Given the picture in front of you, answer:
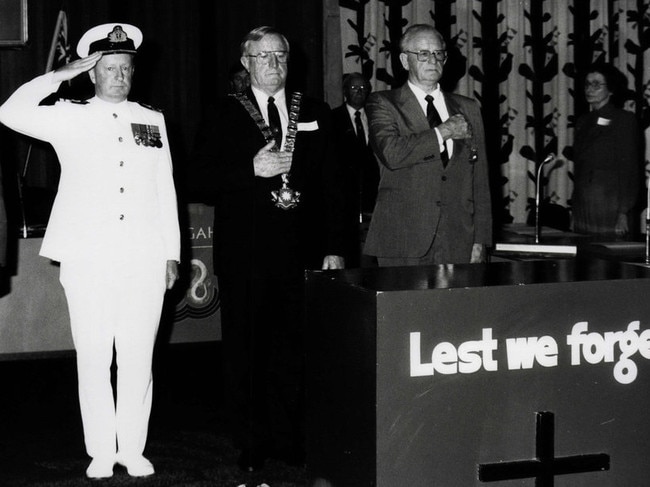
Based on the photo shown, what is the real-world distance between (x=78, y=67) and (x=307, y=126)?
783mm

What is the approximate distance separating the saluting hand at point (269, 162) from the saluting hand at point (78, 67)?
0.60 m

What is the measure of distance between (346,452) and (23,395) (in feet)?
9.28

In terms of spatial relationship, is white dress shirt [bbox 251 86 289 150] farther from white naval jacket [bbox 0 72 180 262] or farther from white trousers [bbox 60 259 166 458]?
white trousers [bbox 60 259 166 458]

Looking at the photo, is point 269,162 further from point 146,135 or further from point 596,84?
point 596,84

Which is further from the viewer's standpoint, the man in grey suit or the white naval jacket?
the man in grey suit

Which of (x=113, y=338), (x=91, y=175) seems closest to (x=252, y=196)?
(x=91, y=175)

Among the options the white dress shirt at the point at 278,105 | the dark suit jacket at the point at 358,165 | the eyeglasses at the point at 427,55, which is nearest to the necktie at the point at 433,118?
the eyeglasses at the point at 427,55

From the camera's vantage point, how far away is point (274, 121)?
3.22 m

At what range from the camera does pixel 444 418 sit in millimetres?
1990

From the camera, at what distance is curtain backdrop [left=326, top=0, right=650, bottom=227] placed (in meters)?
7.31

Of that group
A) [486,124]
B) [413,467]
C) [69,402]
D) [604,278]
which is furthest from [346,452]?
[486,124]

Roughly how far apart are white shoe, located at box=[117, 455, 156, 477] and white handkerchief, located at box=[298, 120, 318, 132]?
1.23 meters

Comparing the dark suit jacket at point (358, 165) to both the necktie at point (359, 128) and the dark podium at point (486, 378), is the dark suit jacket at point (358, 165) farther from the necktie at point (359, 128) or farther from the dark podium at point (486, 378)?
the dark podium at point (486, 378)

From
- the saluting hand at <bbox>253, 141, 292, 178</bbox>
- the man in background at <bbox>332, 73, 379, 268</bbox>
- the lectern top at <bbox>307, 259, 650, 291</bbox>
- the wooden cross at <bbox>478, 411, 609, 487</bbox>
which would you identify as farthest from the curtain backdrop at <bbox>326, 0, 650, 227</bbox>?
the wooden cross at <bbox>478, 411, 609, 487</bbox>
